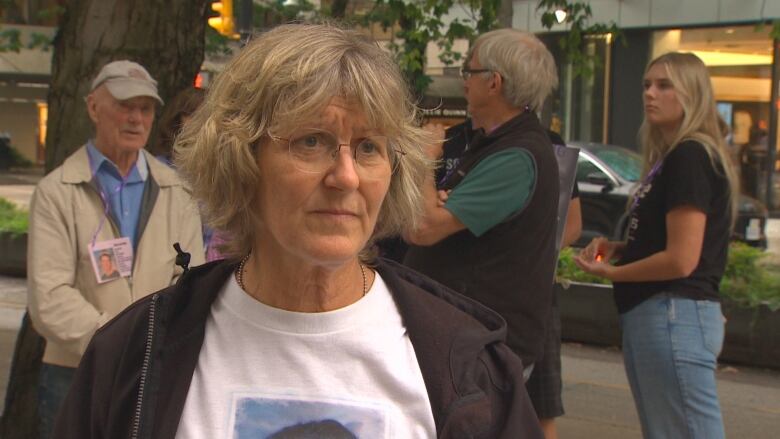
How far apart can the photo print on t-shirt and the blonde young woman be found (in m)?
2.12

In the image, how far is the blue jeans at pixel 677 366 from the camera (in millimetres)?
3549

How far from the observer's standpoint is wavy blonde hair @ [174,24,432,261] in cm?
168

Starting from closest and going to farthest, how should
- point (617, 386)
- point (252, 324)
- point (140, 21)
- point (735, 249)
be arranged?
point (252, 324)
point (140, 21)
point (617, 386)
point (735, 249)

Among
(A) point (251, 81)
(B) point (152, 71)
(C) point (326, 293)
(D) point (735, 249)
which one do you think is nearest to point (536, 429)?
(C) point (326, 293)

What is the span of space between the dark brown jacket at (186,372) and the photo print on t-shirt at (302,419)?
0.33ft

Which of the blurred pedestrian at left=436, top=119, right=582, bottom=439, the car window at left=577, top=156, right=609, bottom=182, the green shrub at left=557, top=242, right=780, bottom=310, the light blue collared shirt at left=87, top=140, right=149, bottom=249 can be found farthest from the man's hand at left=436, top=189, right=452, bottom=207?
the car window at left=577, top=156, right=609, bottom=182

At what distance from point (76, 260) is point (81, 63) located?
4.79 ft

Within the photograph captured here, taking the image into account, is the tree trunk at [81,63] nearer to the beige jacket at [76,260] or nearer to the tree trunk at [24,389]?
the tree trunk at [24,389]

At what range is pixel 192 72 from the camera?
4.71 meters

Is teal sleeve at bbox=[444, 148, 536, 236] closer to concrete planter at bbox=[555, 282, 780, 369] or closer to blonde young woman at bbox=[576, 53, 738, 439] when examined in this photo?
blonde young woman at bbox=[576, 53, 738, 439]

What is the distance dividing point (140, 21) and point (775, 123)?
16.8 metres

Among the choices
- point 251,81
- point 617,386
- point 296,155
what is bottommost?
point 617,386

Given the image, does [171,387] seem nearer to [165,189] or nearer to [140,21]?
[165,189]

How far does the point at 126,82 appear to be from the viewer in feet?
11.9
